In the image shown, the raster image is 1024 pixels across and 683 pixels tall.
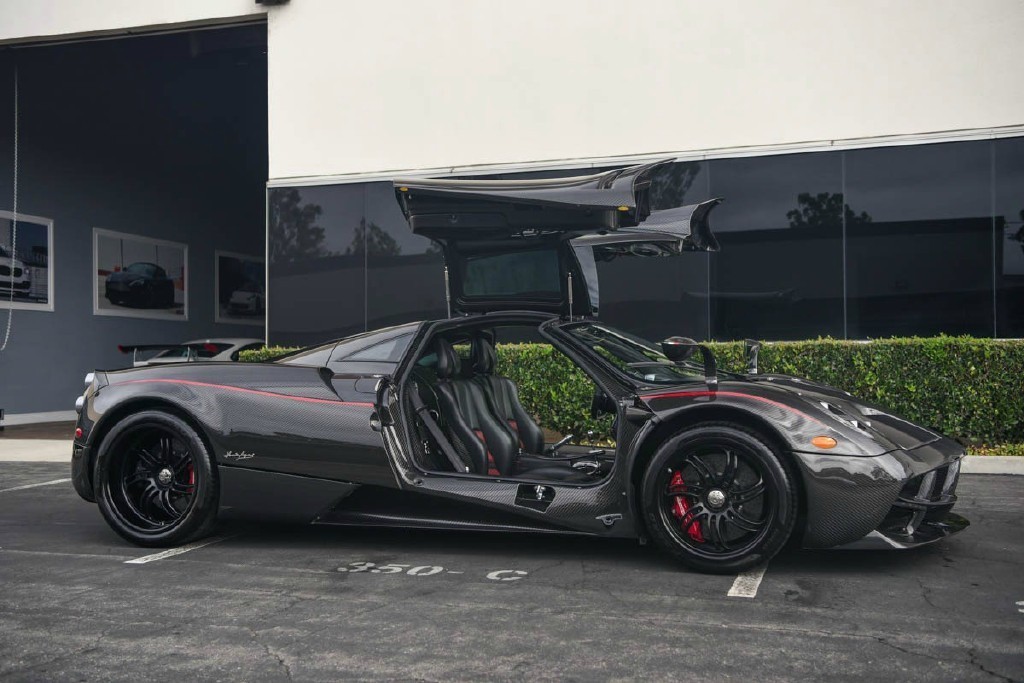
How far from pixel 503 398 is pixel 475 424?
0.48 metres

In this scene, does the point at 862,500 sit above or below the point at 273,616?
above

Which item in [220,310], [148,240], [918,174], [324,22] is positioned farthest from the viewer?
[220,310]

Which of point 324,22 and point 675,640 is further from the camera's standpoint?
point 324,22

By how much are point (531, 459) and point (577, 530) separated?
3.50 ft

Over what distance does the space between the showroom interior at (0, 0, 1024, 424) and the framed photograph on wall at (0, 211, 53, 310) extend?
3141mm

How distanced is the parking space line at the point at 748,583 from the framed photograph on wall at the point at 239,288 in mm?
18317

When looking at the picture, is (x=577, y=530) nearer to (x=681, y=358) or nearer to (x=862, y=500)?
(x=681, y=358)

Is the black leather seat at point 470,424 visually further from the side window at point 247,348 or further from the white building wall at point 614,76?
the side window at point 247,348

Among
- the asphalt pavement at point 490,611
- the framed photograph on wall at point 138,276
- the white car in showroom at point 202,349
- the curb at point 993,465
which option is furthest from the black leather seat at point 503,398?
the framed photograph on wall at point 138,276

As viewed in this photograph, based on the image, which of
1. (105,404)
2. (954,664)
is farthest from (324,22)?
(954,664)

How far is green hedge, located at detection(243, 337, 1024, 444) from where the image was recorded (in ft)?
30.1

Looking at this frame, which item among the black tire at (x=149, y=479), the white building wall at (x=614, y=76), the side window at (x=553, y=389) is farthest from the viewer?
the white building wall at (x=614, y=76)

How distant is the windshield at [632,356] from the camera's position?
505 centimetres

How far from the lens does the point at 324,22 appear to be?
1263 centimetres
